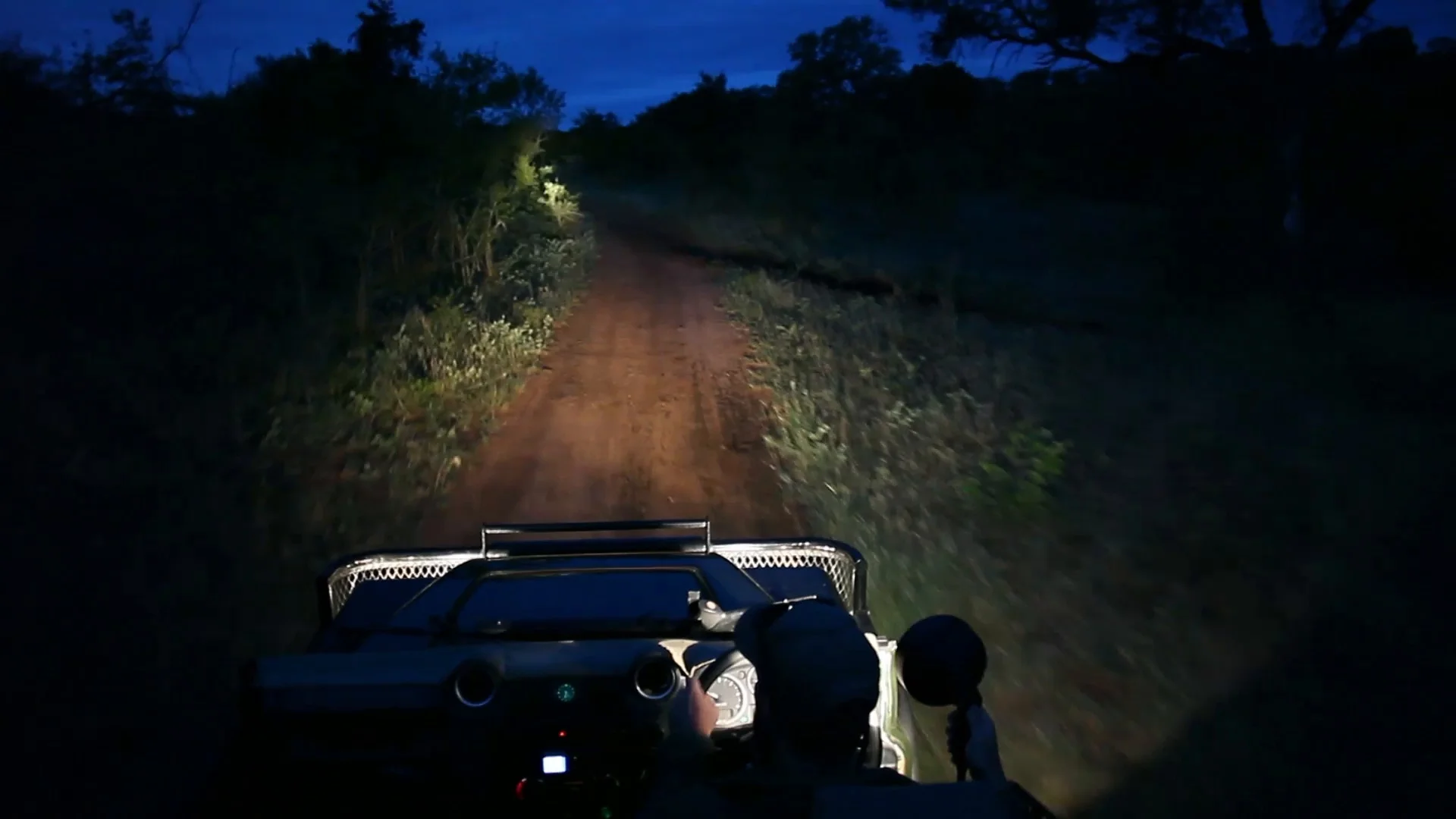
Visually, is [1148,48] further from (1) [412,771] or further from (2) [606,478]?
(1) [412,771]

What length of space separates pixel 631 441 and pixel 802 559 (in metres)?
6.03

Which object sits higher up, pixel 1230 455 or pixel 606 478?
pixel 1230 455

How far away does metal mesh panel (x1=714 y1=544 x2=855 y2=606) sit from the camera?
13.3ft

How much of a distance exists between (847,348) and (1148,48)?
8.90 m

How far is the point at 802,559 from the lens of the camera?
13.8 feet

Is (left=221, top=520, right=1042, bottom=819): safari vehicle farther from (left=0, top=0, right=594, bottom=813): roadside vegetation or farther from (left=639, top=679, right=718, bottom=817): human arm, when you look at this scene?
(left=0, top=0, right=594, bottom=813): roadside vegetation

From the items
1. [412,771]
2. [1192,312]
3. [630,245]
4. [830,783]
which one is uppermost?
[830,783]

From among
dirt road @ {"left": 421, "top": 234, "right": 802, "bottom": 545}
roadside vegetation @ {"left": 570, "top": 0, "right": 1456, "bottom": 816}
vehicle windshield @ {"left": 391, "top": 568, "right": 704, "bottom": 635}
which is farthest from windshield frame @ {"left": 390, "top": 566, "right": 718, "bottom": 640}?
dirt road @ {"left": 421, "top": 234, "right": 802, "bottom": 545}

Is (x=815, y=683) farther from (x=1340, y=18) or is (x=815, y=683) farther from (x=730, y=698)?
(x=1340, y=18)

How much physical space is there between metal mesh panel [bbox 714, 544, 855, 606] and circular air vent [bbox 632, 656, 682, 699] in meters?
1.39

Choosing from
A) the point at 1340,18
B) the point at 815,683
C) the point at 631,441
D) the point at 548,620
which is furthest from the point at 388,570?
the point at 1340,18

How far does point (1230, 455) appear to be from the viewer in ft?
27.8

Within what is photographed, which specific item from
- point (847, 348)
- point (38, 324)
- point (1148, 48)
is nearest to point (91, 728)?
point (38, 324)

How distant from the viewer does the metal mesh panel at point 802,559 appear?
4.06 metres
